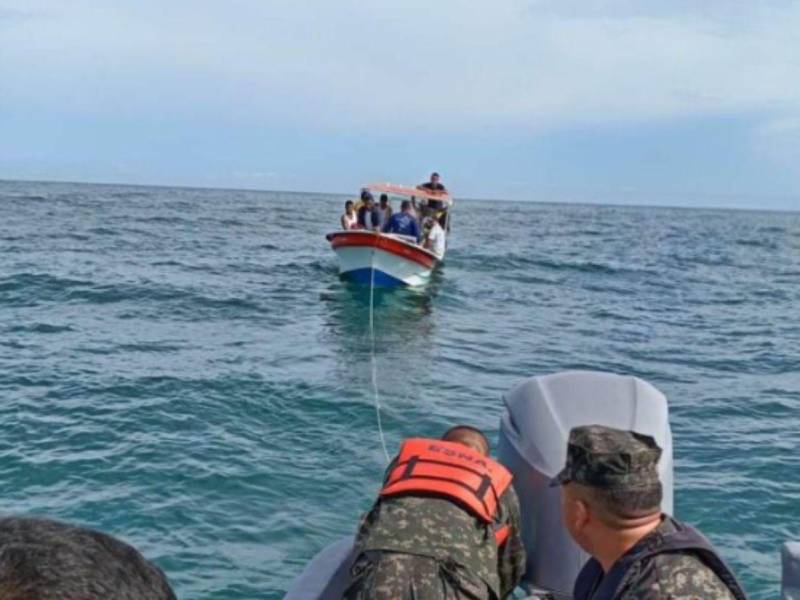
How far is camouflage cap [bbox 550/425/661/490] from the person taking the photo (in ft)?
8.29

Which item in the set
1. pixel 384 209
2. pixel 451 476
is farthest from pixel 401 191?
pixel 451 476

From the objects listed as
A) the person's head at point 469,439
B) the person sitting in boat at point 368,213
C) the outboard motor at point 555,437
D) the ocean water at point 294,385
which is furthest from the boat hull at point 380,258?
the person's head at point 469,439

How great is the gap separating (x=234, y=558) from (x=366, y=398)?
4.38 m

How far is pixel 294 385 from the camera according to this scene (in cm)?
1084

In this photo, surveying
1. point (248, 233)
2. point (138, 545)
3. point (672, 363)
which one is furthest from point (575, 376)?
point (248, 233)

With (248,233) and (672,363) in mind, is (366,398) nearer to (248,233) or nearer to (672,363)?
(672,363)

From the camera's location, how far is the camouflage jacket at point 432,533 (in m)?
3.16

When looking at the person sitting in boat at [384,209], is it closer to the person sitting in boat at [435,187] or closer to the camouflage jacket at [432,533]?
the person sitting in boat at [435,187]

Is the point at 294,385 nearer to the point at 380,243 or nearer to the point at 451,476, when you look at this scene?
the point at 451,476

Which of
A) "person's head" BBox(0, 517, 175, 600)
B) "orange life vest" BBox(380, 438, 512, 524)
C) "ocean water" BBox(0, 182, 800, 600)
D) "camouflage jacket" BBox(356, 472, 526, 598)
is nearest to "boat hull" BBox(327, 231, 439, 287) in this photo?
"ocean water" BBox(0, 182, 800, 600)

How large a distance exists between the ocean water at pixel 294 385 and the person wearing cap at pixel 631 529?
12.0 feet

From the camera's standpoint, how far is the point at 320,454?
27.6 ft

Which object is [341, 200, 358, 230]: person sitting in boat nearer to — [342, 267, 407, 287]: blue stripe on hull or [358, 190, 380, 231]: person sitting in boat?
[358, 190, 380, 231]: person sitting in boat

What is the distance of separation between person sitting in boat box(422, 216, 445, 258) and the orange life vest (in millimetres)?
18577
